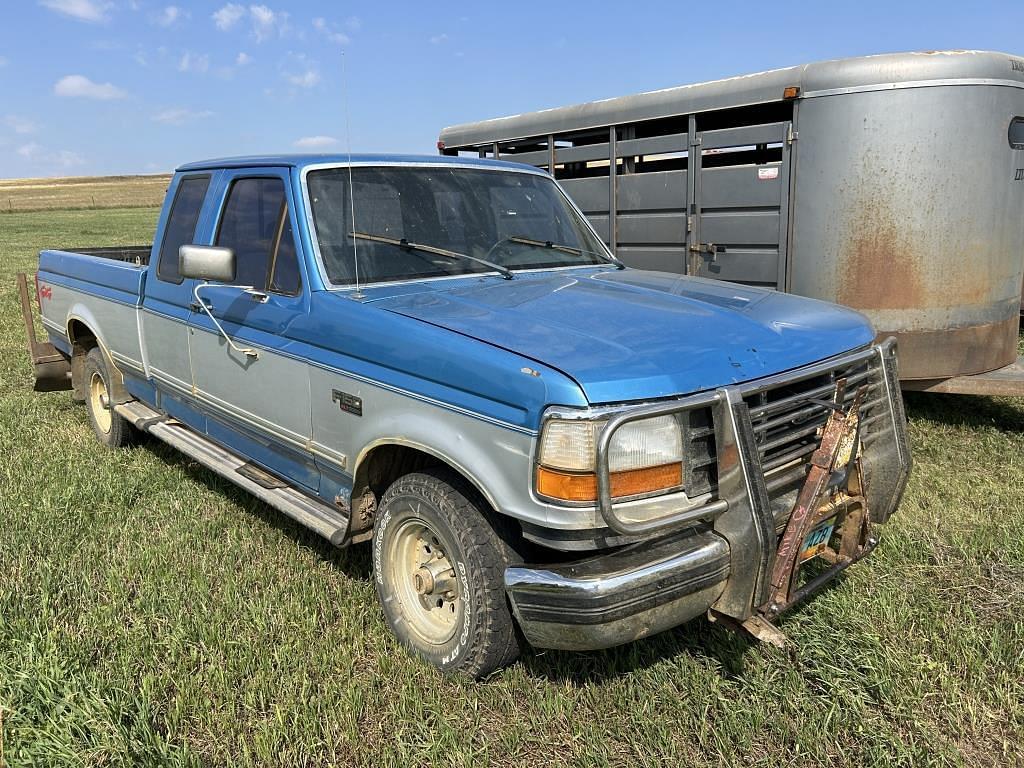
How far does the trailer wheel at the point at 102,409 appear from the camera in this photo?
5.94 meters

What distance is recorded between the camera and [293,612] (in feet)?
12.0

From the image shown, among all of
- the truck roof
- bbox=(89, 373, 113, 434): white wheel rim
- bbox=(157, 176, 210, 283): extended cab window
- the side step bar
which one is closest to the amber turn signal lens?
the side step bar

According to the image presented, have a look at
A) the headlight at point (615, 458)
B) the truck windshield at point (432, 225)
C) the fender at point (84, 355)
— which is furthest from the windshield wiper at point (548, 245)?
the fender at point (84, 355)

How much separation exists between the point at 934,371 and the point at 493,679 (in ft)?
13.6

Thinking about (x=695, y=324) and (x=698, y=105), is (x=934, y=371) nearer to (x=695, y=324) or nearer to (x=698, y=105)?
(x=698, y=105)

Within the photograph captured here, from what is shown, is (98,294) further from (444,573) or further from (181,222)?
(444,573)

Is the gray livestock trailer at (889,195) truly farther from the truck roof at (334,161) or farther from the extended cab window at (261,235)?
the extended cab window at (261,235)

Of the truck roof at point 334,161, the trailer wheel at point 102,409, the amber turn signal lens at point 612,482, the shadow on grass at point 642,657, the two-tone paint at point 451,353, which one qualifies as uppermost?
the truck roof at point 334,161

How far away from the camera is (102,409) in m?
6.33

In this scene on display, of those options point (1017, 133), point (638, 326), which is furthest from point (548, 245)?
point (1017, 133)

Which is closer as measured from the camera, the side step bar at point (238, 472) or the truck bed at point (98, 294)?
the side step bar at point (238, 472)

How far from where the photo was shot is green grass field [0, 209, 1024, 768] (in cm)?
282

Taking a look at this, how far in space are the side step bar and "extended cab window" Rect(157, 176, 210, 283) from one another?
940mm

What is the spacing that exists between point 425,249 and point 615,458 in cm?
168
